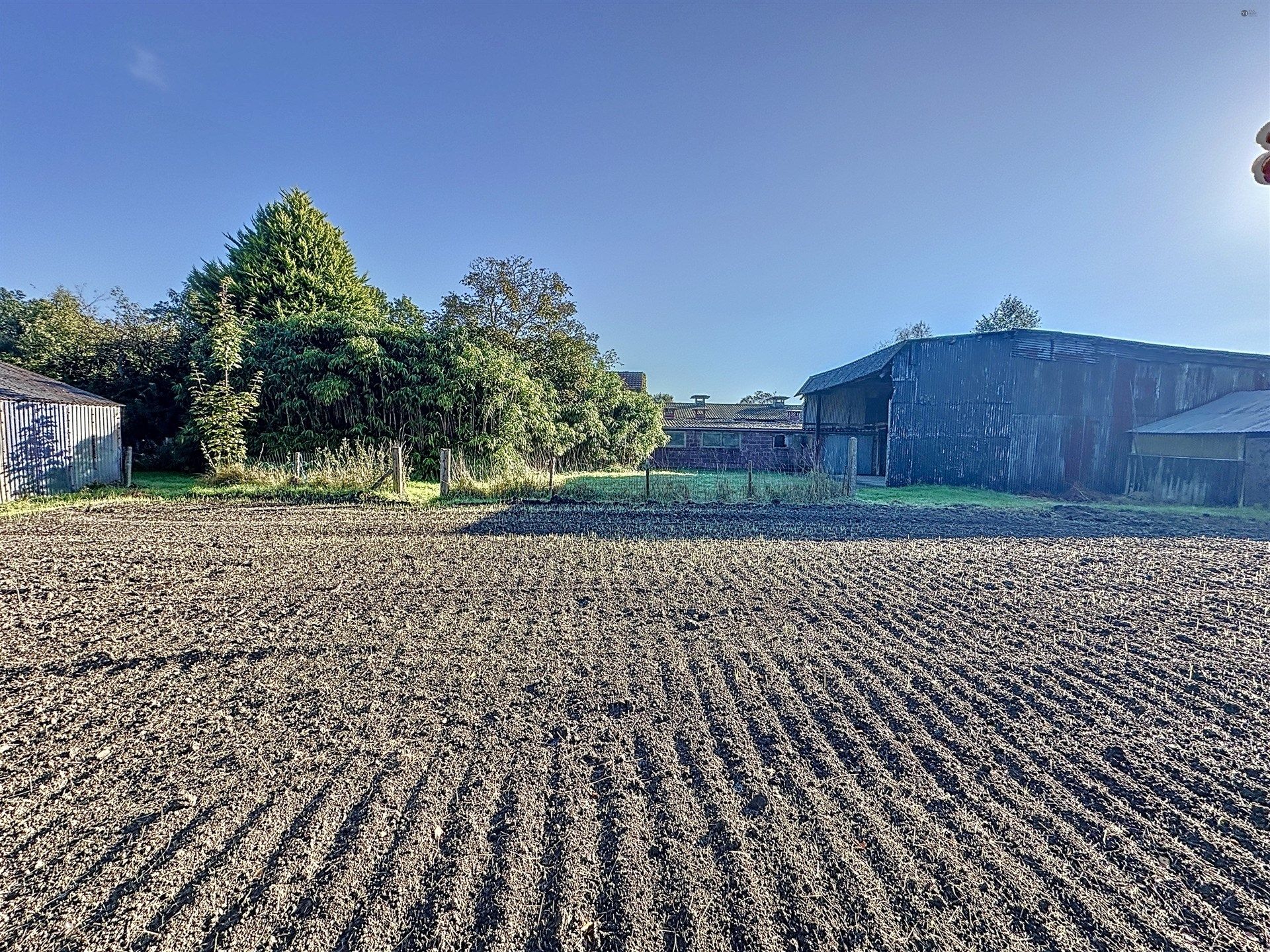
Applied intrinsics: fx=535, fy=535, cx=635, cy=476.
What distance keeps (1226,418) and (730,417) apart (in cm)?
2192

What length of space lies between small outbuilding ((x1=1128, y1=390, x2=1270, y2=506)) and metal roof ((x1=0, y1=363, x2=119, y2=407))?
26021mm

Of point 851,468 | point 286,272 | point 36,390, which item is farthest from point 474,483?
point 286,272

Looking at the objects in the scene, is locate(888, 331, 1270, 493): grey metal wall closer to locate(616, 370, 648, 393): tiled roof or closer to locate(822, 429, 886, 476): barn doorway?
locate(822, 429, 886, 476): barn doorway

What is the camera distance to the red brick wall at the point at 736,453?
28.2 m

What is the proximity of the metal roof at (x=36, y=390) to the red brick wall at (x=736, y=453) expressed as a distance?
67.7 feet

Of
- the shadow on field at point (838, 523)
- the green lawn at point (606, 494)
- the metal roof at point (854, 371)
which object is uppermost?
the metal roof at point (854, 371)

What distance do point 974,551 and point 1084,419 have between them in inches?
513

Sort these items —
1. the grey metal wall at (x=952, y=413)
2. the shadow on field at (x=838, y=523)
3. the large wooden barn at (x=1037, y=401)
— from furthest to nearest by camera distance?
the grey metal wall at (x=952, y=413), the large wooden barn at (x=1037, y=401), the shadow on field at (x=838, y=523)

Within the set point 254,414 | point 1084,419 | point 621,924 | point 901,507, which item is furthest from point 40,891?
point 1084,419

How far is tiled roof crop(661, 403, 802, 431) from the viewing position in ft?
98.0

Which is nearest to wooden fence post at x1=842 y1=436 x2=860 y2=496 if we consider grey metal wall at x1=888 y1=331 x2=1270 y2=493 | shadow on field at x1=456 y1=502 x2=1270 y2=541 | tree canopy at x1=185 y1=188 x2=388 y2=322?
shadow on field at x1=456 y1=502 x2=1270 y2=541

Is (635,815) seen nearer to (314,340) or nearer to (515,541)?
(515,541)

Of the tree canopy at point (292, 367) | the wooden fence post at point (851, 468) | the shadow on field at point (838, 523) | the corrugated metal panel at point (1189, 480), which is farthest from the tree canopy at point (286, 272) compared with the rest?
the corrugated metal panel at point (1189, 480)

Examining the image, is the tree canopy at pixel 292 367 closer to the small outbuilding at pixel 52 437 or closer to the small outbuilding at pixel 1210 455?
the small outbuilding at pixel 52 437
